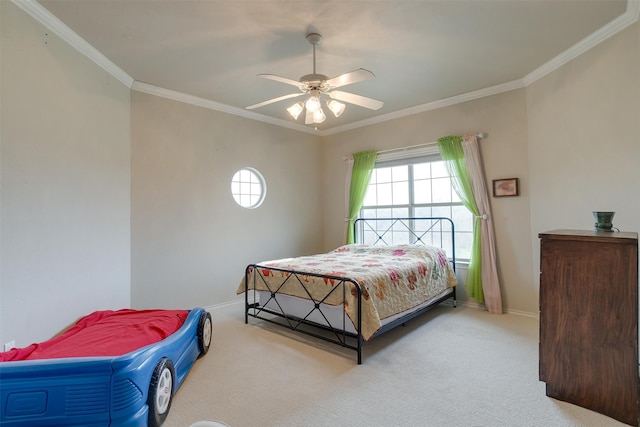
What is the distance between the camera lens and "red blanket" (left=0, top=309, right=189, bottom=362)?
1.90 metres

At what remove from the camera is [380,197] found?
5.11m

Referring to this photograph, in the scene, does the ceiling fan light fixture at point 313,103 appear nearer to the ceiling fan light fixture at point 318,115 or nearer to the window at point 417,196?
the ceiling fan light fixture at point 318,115

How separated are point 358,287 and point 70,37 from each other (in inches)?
129

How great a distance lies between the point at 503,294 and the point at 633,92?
2405mm

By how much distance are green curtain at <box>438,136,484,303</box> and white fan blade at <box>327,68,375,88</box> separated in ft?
7.47

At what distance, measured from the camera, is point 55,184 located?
8.44 feet

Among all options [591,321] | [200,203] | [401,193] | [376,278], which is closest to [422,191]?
[401,193]

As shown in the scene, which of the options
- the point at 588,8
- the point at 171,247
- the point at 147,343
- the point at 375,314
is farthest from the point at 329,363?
the point at 588,8

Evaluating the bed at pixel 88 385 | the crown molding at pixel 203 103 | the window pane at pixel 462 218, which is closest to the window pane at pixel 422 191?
the window pane at pixel 462 218

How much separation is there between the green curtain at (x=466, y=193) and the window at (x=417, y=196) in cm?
16

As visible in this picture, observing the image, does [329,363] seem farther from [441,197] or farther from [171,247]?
[441,197]

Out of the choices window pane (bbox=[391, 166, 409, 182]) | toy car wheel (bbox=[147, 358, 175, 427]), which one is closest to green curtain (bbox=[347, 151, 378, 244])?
window pane (bbox=[391, 166, 409, 182])

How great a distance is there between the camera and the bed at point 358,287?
8.68 feet

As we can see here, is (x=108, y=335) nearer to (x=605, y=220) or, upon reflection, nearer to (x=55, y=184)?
(x=55, y=184)
